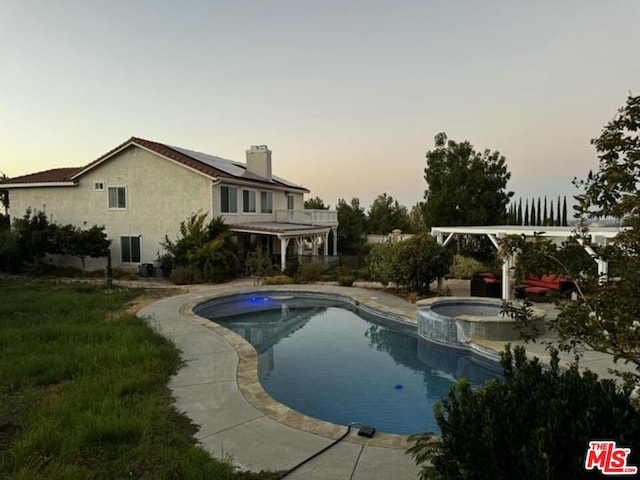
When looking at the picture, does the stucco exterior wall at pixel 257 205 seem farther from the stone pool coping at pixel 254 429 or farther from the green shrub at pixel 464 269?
the stone pool coping at pixel 254 429

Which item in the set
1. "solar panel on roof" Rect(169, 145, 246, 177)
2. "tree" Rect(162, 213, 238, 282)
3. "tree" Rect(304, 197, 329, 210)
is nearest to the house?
"solar panel on roof" Rect(169, 145, 246, 177)

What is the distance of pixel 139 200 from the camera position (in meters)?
23.6

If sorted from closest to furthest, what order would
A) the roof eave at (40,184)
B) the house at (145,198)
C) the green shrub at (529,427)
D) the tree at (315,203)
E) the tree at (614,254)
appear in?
the tree at (614,254), the green shrub at (529,427), the house at (145,198), the roof eave at (40,184), the tree at (315,203)

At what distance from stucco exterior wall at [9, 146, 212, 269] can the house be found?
0.17ft

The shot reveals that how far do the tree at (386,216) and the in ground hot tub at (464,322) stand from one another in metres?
26.1

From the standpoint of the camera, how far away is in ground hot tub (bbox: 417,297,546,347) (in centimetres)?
975

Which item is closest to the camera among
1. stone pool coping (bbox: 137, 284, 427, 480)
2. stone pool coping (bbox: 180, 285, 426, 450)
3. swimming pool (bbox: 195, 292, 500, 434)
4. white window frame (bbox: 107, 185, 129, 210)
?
stone pool coping (bbox: 137, 284, 427, 480)

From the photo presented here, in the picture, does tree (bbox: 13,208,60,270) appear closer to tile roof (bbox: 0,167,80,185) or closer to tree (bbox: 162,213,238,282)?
tile roof (bbox: 0,167,80,185)

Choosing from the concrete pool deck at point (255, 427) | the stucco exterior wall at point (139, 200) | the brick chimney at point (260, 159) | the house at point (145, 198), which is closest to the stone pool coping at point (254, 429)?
the concrete pool deck at point (255, 427)

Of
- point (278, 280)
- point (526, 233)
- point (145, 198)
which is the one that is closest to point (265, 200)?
point (145, 198)

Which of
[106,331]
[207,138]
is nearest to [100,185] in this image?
[207,138]

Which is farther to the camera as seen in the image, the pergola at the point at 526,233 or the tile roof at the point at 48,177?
the tile roof at the point at 48,177

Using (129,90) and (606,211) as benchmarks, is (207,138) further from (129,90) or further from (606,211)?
(606,211)

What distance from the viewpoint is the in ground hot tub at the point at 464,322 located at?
975cm
